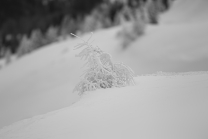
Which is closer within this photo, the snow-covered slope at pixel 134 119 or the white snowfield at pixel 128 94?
the snow-covered slope at pixel 134 119

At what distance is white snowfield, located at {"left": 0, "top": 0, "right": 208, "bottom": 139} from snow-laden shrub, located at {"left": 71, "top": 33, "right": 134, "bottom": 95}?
0.83 meters

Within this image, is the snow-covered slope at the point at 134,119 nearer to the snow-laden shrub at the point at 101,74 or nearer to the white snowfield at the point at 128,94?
the white snowfield at the point at 128,94

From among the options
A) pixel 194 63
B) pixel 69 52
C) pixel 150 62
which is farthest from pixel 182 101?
pixel 69 52

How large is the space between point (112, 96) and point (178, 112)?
9.80 ft

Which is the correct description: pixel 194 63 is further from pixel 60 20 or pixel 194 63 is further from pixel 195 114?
pixel 60 20

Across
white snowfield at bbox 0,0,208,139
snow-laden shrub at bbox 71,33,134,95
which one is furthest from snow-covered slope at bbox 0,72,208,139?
snow-laden shrub at bbox 71,33,134,95

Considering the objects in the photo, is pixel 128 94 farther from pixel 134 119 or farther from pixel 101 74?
pixel 101 74

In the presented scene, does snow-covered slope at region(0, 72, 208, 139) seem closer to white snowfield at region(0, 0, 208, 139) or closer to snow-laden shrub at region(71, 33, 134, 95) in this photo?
white snowfield at region(0, 0, 208, 139)

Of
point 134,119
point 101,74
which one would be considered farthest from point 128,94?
point 101,74

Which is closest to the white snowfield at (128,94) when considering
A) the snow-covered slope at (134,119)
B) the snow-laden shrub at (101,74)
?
the snow-covered slope at (134,119)

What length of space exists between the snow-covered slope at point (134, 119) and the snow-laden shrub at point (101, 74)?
2.40 metres

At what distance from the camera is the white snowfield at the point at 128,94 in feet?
16.6

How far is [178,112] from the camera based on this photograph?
543cm

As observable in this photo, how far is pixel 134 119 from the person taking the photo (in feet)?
17.7
